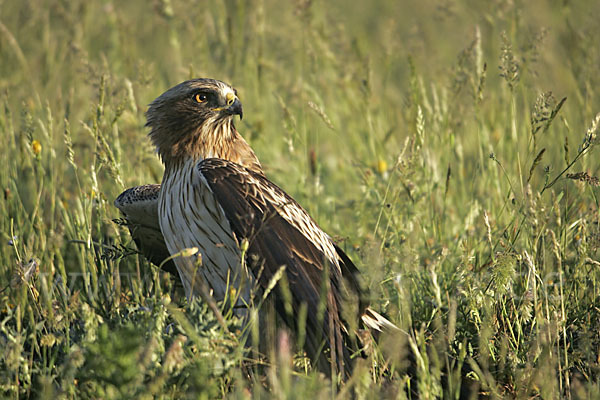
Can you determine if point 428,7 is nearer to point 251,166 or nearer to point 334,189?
point 334,189

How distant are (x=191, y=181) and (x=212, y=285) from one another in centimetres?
57

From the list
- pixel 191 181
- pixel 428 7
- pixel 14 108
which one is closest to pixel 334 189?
pixel 191 181

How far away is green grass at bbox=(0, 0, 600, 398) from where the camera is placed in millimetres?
2697

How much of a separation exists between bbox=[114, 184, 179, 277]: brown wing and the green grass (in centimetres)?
12

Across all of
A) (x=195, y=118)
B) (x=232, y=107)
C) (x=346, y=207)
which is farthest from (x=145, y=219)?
(x=346, y=207)

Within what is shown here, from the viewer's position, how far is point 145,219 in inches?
165

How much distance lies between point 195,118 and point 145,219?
0.71 m

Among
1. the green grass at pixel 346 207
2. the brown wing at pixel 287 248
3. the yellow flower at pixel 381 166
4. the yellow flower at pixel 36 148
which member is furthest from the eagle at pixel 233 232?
the yellow flower at pixel 381 166

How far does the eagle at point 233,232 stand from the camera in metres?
2.96

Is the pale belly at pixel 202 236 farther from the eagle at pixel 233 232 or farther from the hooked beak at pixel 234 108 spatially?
the hooked beak at pixel 234 108

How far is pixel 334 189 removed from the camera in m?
5.80

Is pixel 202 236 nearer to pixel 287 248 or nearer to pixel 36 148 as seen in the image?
pixel 287 248

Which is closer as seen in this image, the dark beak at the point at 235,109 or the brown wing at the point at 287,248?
the brown wing at the point at 287,248

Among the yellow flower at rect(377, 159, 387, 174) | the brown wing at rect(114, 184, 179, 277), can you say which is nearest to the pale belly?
the brown wing at rect(114, 184, 179, 277)
